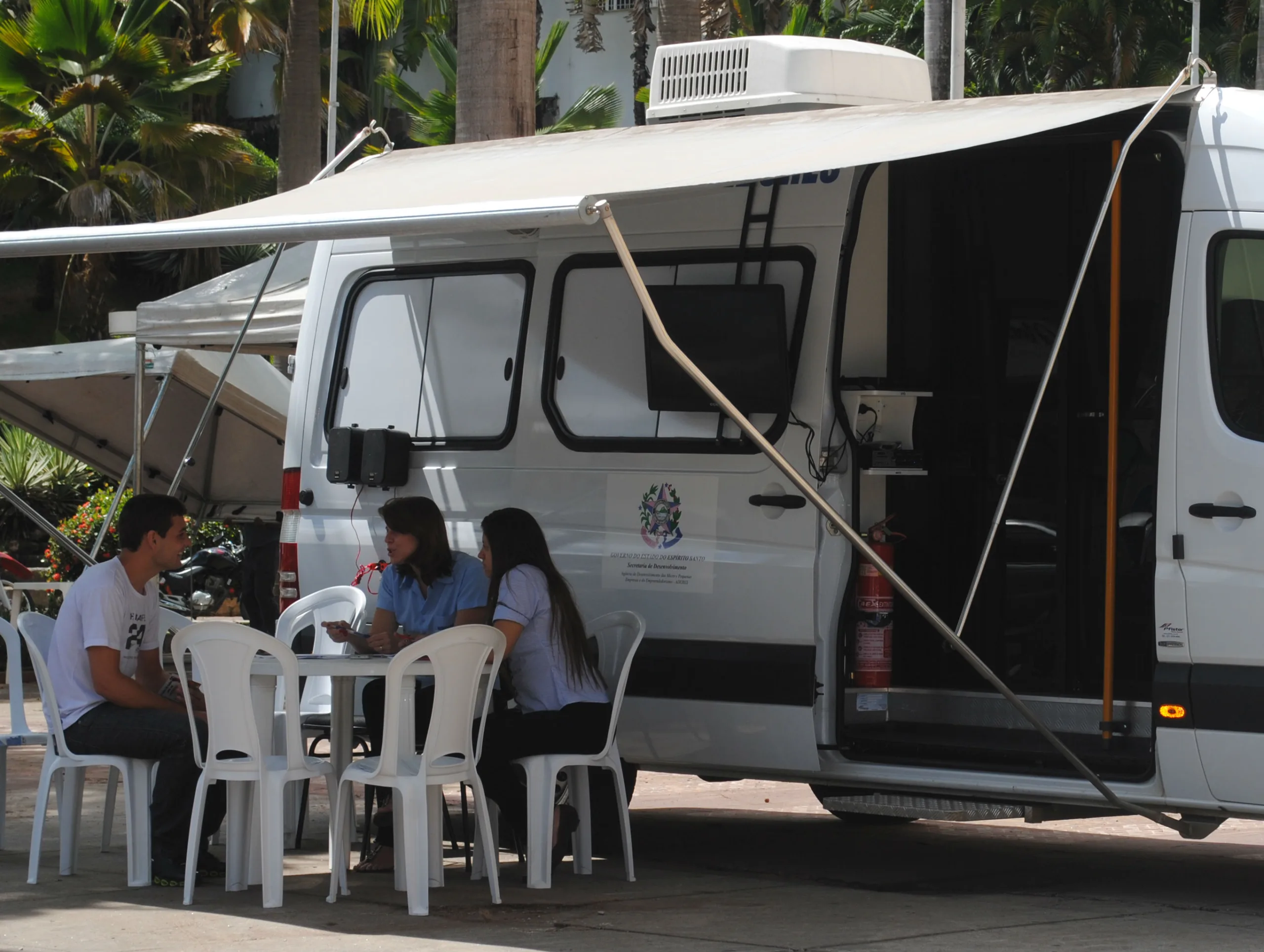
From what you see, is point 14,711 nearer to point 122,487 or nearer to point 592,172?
point 122,487

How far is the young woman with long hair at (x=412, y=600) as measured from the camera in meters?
6.50

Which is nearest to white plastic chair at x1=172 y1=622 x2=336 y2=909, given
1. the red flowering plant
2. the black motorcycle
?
the red flowering plant

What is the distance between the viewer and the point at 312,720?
7188 mm

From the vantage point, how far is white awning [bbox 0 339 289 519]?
11734mm

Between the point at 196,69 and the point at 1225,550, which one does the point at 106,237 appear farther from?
the point at 196,69

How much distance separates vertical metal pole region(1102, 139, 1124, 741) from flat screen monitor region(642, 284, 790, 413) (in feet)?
3.47

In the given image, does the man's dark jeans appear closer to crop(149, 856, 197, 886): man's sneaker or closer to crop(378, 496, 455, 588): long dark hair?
crop(149, 856, 197, 886): man's sneaker

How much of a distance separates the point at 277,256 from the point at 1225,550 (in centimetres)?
499

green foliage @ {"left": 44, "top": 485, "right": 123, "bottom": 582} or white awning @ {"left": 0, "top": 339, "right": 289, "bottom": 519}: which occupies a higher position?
white awning @ {"left": 0, "top": 339, "right": 289, "bottom": 519}

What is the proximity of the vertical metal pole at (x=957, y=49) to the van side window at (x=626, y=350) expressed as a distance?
718cm

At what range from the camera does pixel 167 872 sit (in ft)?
20.2

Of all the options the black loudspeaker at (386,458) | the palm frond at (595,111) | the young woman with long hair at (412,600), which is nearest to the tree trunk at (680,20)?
the black loudspeaker at (386,458)

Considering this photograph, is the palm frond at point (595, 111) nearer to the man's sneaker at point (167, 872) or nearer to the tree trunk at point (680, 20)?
the tree trunk at point (680, 20)

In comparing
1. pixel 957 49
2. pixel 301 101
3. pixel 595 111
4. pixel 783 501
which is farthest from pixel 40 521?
pixel 595 111
